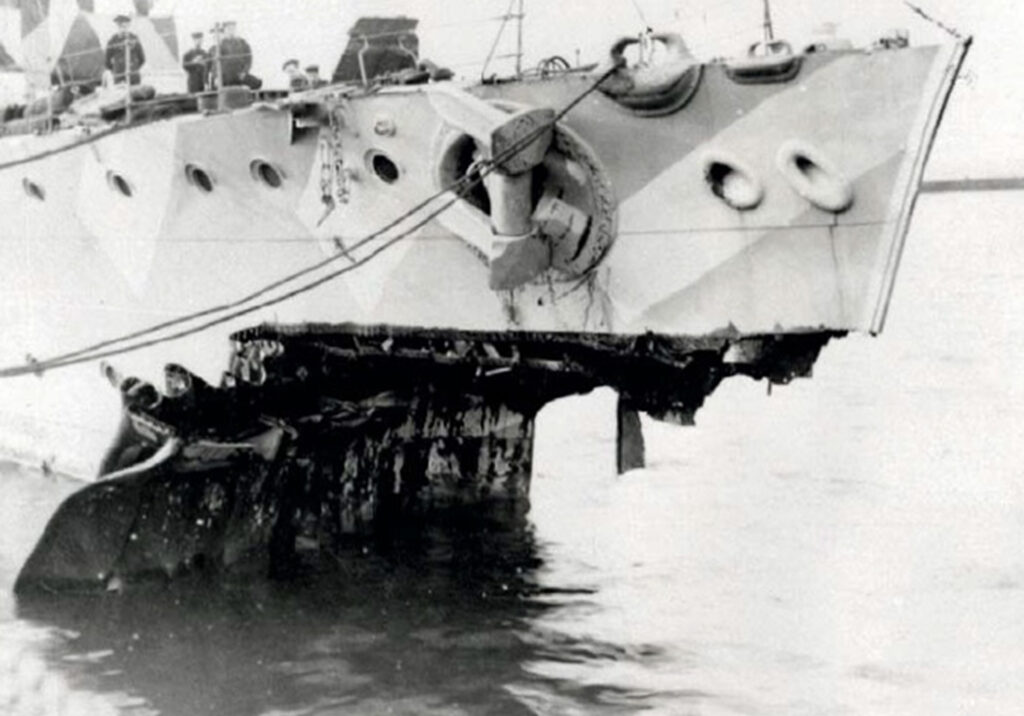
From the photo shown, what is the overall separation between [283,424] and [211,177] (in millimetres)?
2087

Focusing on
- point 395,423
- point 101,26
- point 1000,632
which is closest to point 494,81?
point 395,423

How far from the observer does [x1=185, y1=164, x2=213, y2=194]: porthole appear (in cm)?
1117

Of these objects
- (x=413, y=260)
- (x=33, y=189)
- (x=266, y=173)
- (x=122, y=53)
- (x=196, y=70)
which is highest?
(x=122, y=53)

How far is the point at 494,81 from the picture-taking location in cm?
939

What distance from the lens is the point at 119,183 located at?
1210cm

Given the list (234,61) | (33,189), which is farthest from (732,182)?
(33,189)

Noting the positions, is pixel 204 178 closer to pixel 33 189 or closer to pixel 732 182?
pixel 33 189

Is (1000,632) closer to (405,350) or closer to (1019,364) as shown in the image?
(405,350)

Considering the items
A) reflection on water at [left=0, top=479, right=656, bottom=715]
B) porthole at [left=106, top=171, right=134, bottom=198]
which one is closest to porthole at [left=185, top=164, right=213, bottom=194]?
porthole at [left=106, top=171, right=134, bottom=198]

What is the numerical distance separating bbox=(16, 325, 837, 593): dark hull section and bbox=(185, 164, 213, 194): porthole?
1.23 metres

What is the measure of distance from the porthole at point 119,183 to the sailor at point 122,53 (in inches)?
107

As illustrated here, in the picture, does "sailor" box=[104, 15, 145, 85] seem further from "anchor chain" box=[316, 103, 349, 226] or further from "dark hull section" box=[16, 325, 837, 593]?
"anchor chain" box=[316, 103, 349, 226]

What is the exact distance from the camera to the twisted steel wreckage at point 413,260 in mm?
8516

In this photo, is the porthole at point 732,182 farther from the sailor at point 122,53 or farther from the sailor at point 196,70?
the sailor at point 122,53
